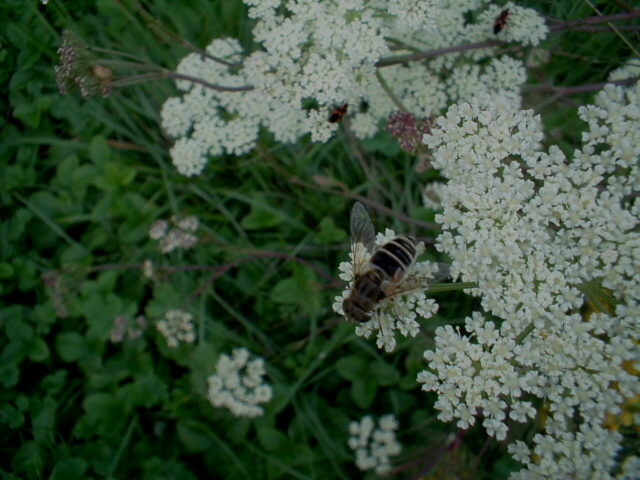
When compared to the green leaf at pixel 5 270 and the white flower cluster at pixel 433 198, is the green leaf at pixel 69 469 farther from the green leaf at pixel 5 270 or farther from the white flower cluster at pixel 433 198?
the white flower cluster at pixel 433 198

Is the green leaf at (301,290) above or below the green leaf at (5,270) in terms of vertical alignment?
below

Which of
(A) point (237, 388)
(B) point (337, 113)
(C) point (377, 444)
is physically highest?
(B) point (337, 113)

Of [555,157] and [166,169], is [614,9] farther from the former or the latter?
[166,169]

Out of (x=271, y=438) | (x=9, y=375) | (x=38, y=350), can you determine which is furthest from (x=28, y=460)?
(x=271, y=438)

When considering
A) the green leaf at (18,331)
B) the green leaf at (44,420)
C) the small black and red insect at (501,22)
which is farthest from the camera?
the green leaf at (18,331)

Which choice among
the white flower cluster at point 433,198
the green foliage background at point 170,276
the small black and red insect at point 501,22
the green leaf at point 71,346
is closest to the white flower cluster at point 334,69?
the small black and red insect at point 501,22

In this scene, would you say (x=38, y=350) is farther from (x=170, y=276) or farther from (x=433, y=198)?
(x=433, y=198)
